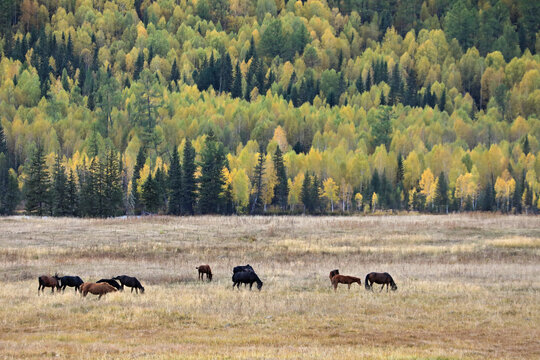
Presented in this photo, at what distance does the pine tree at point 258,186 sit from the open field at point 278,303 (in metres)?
64.0

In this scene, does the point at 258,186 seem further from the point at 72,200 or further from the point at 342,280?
the point at 342,280

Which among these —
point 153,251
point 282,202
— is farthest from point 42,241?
point 282,202

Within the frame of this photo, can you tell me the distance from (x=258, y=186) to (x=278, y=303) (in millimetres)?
91149

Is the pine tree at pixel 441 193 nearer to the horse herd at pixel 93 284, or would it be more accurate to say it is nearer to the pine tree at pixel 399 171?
the pine tree at pixel 399 171

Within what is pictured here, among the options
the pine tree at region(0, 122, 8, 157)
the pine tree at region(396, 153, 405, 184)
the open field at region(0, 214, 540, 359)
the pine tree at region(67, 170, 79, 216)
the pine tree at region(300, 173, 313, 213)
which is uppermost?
the pine tree at region(0, 122, 8, 157)

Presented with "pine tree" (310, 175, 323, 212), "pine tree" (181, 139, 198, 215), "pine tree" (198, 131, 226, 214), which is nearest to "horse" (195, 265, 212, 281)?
"pine tree" (181, 139, 198, 215)

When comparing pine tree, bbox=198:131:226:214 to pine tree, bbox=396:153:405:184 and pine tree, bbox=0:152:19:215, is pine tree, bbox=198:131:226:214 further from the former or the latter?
pine tree, bbox=396:153:405:184

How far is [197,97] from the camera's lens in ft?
627

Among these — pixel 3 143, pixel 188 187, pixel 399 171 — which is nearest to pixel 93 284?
pixel 188 187

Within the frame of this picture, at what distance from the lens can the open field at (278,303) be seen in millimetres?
18812

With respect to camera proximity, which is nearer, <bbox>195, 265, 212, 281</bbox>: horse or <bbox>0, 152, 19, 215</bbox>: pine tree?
<bbox>195, 265, 212, 281</bbox>: horse

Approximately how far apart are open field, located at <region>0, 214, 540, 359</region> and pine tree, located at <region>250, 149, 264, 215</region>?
64.0 metres

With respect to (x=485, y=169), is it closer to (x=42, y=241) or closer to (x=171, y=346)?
(x=42, y=241)

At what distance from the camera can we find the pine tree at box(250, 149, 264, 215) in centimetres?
11562
